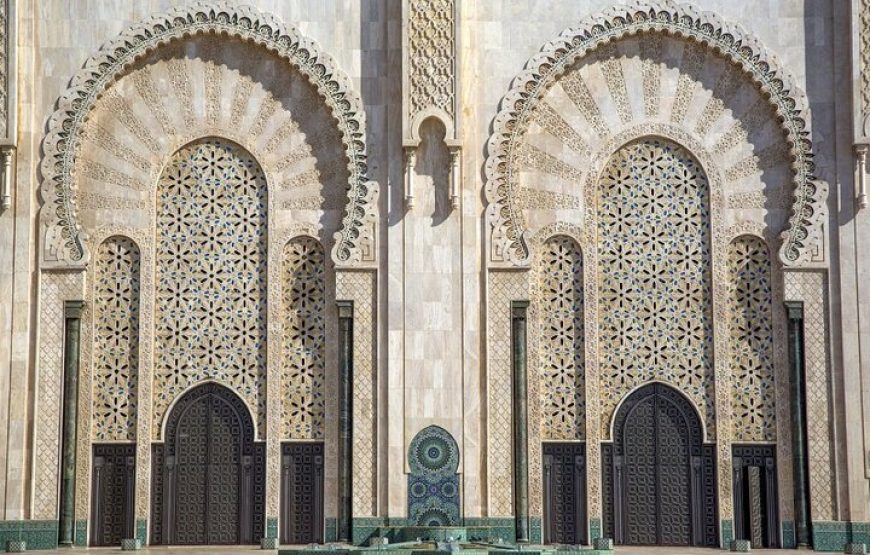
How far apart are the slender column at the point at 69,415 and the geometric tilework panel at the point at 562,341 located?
410cm

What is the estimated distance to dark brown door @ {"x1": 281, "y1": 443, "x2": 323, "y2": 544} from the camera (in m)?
12.9

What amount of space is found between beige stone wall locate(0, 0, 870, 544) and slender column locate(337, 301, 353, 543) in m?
0.12

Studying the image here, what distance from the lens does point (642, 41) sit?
44.3 feet

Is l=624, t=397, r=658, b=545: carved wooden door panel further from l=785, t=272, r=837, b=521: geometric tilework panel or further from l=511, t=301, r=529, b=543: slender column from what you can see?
l=785, t=272, r=837, b=521: geometric tilework panel

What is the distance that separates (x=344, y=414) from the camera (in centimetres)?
1292

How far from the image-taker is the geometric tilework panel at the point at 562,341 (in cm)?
1312

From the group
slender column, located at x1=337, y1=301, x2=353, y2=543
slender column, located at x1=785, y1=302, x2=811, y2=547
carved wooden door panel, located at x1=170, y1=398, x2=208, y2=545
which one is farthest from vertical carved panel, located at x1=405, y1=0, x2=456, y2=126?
slender column, located at x1=785, y1=302, x2=811, y2=547

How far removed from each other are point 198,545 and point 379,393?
206 cm

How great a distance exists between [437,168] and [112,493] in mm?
4044

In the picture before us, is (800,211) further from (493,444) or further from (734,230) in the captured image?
(493,444)

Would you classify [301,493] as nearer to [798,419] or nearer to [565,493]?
[565,493]

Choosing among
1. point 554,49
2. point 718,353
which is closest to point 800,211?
point 718,353

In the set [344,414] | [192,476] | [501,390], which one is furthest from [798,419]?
[192,476]

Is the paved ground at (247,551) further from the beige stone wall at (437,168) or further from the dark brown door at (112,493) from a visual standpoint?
the beige stone wall at (437,168)
